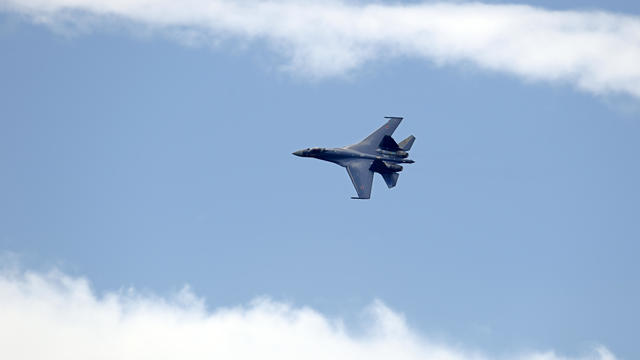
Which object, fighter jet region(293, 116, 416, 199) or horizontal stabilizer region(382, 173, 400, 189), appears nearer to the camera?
horizontal stabilizer region(382, 173, 400, 189)

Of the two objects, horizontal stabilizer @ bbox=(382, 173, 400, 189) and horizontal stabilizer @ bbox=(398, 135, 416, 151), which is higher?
horizontal stabilizer @ bbox=(398, 135, 416, 151)

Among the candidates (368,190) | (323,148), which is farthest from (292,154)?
(368,190)

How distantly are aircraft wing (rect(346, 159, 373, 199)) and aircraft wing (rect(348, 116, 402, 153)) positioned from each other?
2885 mm

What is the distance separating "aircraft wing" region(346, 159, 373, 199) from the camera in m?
127

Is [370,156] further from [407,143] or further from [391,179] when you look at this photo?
[407,143]

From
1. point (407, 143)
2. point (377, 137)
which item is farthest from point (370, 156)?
point (407, 143)

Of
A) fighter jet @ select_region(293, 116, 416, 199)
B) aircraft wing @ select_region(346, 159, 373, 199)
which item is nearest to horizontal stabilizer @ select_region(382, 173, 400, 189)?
fighter jet @ select_region(293, 116, 416, 199)

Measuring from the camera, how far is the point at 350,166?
13000cm

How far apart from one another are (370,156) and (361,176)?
358 cm

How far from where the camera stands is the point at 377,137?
133375 millimetres

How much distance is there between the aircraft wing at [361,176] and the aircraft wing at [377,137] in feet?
9.47

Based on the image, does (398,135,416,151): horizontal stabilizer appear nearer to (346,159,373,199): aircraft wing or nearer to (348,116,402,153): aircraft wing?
(348,116,402,153): aircraft wing

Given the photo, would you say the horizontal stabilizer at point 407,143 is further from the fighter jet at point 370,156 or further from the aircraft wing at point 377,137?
the aircraft wing at point 377,137

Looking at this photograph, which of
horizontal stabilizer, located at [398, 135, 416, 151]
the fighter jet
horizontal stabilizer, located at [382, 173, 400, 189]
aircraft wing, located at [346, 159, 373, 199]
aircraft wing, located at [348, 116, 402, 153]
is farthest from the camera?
aircraft wing, located at [348, 116, 402, 153]
